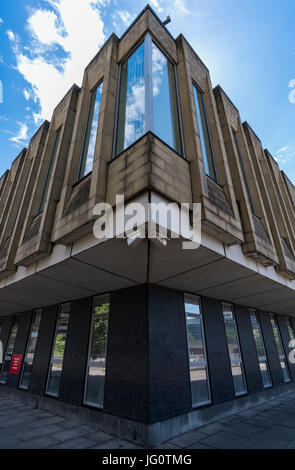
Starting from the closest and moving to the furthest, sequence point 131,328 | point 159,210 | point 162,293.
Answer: point 159,210, point 131,328, point 162,293

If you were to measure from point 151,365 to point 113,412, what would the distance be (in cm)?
155

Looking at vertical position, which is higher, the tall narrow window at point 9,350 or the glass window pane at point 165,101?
the glass window pane at point 165,101

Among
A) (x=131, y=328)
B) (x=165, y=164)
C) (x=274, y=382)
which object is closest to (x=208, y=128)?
A: (x=165, y=164)

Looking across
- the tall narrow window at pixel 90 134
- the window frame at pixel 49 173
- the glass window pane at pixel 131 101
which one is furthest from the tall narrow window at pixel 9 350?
the glass window pane at pixel 131 101

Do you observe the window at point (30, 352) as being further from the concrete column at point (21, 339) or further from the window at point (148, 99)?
the window at point (148, 99)

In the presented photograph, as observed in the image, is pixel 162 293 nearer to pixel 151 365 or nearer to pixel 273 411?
pixel 151 365

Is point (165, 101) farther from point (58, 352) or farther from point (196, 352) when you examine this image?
point (58, 352)

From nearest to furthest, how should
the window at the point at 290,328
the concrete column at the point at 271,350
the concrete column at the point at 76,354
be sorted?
the concrete column at the point at 76,354
the concrete column at the point at 271,350
the window at the point at 290,328

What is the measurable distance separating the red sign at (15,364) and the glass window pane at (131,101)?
32.0 ft

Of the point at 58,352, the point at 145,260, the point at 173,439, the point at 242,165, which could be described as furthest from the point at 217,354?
the point at 242,165

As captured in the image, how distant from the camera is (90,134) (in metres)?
6.89

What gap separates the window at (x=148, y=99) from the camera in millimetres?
5172

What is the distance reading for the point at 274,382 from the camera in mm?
9852

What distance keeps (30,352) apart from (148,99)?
10.3 m
